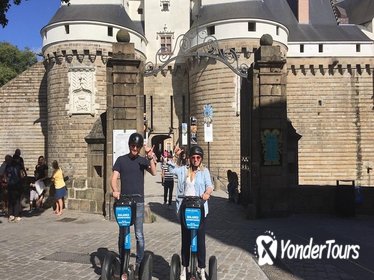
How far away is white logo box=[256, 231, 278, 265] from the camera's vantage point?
5465 mm

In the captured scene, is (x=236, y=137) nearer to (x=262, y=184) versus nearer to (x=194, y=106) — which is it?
(x=194, y=106)

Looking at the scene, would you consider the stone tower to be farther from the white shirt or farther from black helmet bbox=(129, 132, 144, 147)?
the white shirt

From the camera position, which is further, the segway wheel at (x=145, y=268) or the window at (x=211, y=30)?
the window at (x=211, y=30)

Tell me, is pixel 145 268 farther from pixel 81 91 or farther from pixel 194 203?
pixel 81 91

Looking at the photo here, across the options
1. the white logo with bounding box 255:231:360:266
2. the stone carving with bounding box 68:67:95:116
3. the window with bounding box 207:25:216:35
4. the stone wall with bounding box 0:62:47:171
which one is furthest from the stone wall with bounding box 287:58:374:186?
the white logo with bounding box 255:231:360:266

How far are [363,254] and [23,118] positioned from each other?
28.1 m

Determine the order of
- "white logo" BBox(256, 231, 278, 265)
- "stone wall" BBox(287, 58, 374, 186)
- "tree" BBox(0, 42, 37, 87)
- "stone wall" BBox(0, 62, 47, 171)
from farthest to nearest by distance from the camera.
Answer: "tree" BBox(0, 42, 37, 87) < "stone wall" BBox(0, 62, 47, 171) < "stone wall" BBox(287, 58, 374, 186) < "white logo" BBox(256, 231, 278, 265)

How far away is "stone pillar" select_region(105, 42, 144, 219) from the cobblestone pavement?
1565mm

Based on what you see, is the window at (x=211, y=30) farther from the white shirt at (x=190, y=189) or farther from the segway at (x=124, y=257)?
the segway at (x=124, y=257)

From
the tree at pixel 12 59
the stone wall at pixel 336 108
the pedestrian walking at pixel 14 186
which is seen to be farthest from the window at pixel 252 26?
the tree at pixel 12 59

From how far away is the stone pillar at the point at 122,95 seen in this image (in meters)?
8.86

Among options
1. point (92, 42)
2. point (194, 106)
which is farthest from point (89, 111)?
point (194, 106)

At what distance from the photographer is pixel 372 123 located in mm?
28547

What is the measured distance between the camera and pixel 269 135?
30.5 ft
